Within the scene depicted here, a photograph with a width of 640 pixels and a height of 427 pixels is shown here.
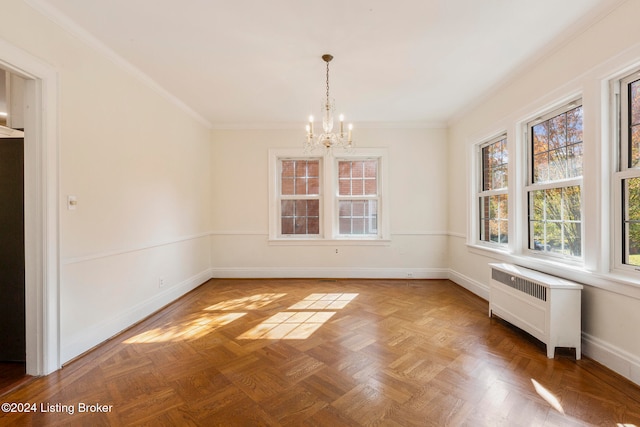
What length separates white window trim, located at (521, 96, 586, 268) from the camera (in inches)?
92.7

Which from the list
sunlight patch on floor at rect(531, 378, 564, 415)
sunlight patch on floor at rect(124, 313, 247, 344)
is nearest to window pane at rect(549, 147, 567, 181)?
sunlight patch on floor at rect(531, 378, 564, 415)

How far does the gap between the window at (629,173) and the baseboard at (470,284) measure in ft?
5.65

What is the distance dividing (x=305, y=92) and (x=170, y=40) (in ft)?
5.08

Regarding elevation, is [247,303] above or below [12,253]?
below

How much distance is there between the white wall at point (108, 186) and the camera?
7.07 feet

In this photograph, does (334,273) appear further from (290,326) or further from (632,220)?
(632,220)

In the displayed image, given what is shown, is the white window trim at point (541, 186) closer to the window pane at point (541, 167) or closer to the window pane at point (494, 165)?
the window pane at point (541, 167)

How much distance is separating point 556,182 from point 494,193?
101 centimetres

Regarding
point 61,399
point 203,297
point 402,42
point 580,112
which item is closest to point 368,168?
point 402,42

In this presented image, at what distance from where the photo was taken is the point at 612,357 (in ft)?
6.66

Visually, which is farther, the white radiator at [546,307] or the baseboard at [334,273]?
the baseboard at [334,273]

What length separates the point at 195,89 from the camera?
3.41 m

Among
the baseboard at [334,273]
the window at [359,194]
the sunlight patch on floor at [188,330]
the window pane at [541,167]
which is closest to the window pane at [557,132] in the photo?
the window pane at [541,167]

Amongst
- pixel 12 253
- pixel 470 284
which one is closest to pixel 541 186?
pixel 470 284
